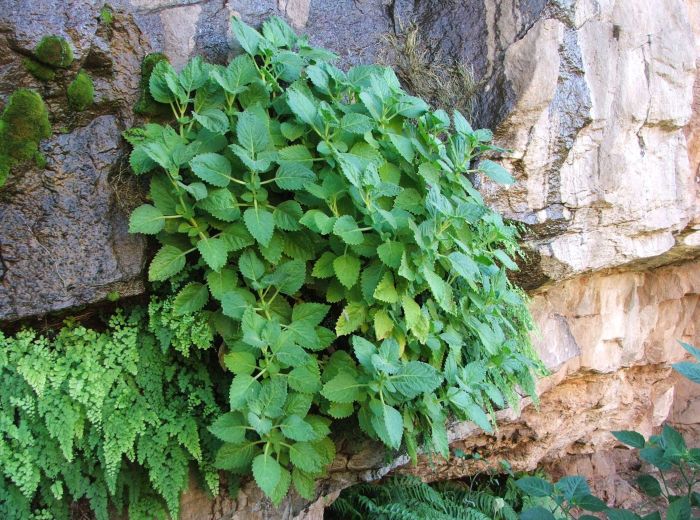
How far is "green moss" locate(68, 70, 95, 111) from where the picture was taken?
2.46 m

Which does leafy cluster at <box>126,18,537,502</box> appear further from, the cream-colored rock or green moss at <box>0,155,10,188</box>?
the cream-colored rock

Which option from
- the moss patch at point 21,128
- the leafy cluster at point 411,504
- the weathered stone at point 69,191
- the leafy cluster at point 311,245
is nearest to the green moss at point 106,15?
the weathered stone at point 69,191

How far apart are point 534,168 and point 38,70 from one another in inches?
93.7

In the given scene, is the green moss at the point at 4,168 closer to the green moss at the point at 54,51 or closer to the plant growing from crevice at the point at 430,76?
the green moss at the point at 54,51

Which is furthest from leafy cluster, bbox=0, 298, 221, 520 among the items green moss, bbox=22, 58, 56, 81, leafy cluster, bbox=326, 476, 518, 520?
leafy cluster, bbox=326, 476, 518, 520

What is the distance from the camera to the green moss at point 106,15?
2.55 m

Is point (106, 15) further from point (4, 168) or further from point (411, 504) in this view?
point (411, 504)

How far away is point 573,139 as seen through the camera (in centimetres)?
342

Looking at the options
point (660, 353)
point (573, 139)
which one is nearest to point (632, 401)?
point (660, 353)

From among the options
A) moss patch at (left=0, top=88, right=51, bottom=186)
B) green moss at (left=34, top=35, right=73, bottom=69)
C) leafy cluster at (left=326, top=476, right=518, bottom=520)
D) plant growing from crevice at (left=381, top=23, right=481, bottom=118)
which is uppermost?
plant growing from crevice at (left=381, top=23, right=481, bottom=118)

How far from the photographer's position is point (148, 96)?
2596 millimetres

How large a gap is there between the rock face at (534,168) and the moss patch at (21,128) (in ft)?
0.22

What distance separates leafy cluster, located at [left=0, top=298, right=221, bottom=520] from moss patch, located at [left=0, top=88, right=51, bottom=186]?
653 mm

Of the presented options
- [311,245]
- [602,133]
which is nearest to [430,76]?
[602,133]
